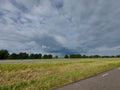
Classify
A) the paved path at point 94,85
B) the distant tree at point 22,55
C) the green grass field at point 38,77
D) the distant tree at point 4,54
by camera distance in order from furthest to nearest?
the distant tree at point 22,55 < the distant tree at point 4,54 < the green grass field at point 38,77 < the paved path at point 94,85

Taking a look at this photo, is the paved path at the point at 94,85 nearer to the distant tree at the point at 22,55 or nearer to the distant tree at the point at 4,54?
the distant tree at the point at 4,54

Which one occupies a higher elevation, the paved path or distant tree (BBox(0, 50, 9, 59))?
distant tree (BBox(0, 50, 9, 59))

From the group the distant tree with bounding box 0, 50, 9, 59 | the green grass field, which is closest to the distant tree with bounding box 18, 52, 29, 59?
the distant tree with bounding box 0, 50, 9, 59

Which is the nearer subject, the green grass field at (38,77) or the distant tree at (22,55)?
the green grass field at (38,77)

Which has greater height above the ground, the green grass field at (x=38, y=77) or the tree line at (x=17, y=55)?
the tree line at (x=17, y=55)

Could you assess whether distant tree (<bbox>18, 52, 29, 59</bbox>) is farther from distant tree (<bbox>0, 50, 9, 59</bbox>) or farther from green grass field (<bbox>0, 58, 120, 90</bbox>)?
green grass field (<bbox>0, 58, 120, 90</bbox>)

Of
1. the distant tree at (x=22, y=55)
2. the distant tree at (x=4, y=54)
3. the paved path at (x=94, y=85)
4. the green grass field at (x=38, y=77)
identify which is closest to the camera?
the paved path at (x=94, y=85)

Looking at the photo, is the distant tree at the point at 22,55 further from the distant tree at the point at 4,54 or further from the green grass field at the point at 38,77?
the green grass field at the point at 38,77

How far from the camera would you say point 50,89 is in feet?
27.6

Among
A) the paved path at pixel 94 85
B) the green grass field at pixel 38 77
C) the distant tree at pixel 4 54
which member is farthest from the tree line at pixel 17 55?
the paved path at pixel 94 85

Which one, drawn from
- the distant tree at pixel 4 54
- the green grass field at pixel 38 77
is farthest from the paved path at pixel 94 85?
the distant tree at pixel 4 54

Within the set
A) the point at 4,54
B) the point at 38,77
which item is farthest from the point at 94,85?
the point at 4,54

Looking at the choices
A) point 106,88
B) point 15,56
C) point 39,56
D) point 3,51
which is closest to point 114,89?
point 106,88

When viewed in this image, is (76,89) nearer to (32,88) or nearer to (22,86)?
(32,88)
